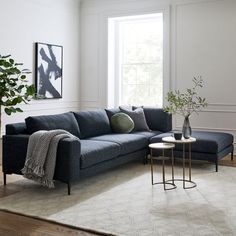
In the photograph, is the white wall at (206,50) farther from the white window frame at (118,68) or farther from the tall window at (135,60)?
the tall window at (135,60)

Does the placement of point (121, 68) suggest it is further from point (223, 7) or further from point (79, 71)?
Answer: point (223, 7)

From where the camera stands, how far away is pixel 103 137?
5.30m

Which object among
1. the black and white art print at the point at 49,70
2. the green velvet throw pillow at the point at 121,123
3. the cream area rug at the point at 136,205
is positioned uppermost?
the black and white art print at the point at 49,70

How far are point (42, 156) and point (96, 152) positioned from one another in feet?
2.16

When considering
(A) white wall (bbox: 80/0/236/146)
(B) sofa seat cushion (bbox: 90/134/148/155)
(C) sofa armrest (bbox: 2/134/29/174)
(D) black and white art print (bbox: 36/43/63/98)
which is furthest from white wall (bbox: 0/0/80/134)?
(B) sofa seat cushion (bbox: 90/134/148/155)

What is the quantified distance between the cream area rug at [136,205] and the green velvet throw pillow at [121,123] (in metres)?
1.00

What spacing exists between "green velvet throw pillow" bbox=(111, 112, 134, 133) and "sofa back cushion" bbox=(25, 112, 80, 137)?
2.76 ft

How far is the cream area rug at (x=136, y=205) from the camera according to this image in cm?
318

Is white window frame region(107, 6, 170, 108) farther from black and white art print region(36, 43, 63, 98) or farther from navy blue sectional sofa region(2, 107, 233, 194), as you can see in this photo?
black and white art print region(36, 43, 63, 98)

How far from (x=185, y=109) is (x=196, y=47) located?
1077 mm

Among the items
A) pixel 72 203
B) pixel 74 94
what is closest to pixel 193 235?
pixel 72 203

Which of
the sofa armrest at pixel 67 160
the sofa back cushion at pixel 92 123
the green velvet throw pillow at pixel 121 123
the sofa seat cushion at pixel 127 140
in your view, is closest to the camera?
the sofa armrest at pixel 67 160

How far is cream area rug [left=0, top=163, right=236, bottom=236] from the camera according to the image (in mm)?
3178

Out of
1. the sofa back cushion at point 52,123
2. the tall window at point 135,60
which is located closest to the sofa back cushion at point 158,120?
the tall window at point 135,60
